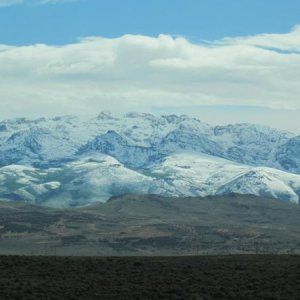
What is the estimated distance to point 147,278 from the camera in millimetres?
71500

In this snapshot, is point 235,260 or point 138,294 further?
point 235,260

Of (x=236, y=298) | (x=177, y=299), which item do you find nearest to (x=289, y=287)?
(x=236, y=298)

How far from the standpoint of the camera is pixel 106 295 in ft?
210

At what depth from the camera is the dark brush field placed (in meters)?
64.5

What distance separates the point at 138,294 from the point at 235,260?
23.9 m

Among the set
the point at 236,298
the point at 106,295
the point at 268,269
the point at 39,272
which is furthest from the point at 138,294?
the point at 268,269

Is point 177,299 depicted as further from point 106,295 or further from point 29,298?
point 29,298

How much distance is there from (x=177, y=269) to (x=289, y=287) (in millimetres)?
12852

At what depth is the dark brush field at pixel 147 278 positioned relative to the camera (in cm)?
6450

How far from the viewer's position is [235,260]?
283 feet

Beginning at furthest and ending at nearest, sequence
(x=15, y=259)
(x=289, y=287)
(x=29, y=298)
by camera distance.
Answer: (x=15, y=259), (x=289, y=287), (x=29, y=298)

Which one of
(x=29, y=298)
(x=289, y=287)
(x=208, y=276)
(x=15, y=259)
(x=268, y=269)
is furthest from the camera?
(x=15, y=259)

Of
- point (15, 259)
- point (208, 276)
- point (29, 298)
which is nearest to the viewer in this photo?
point (29, 298)

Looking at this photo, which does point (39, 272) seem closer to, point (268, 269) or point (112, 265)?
point (112, 265)
